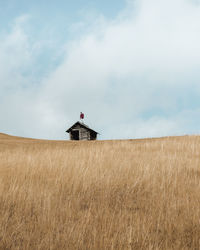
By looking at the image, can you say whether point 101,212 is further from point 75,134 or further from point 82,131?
point 75,134

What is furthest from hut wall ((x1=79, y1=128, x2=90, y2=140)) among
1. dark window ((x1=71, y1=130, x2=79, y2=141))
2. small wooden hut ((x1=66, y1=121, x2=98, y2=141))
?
dark window ((x1=71, y1=130, x2=79, y2=141))

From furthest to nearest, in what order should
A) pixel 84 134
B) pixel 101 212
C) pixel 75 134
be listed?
pixel 75 134
pixel 84 134
pixel 101 212

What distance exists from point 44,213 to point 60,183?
1.24 m

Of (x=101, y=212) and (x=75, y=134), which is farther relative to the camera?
(x=75, y=134)

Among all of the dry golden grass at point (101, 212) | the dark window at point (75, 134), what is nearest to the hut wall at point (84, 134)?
the dark window at point (75, 134)

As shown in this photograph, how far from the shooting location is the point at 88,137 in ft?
115

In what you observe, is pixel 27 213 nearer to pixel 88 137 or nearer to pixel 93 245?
pixel 93 245

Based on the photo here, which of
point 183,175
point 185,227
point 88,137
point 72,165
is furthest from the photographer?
point 88,137

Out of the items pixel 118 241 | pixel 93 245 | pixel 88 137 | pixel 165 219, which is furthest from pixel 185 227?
pixel 88 137

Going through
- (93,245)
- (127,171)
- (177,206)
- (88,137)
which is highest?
(88,137)

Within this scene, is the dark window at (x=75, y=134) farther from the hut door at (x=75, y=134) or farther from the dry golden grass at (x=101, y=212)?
the dry golden grass at (x=101, y=212)

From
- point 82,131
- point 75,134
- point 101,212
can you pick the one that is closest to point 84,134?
point 82,131

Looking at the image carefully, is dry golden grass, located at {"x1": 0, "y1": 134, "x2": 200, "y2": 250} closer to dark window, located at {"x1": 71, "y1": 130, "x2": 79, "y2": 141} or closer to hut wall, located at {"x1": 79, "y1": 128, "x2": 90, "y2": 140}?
hut wall, located at {"x1": 79, "y1": 128, "x2": 90, "y2": 140}

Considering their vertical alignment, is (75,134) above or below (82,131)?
below
